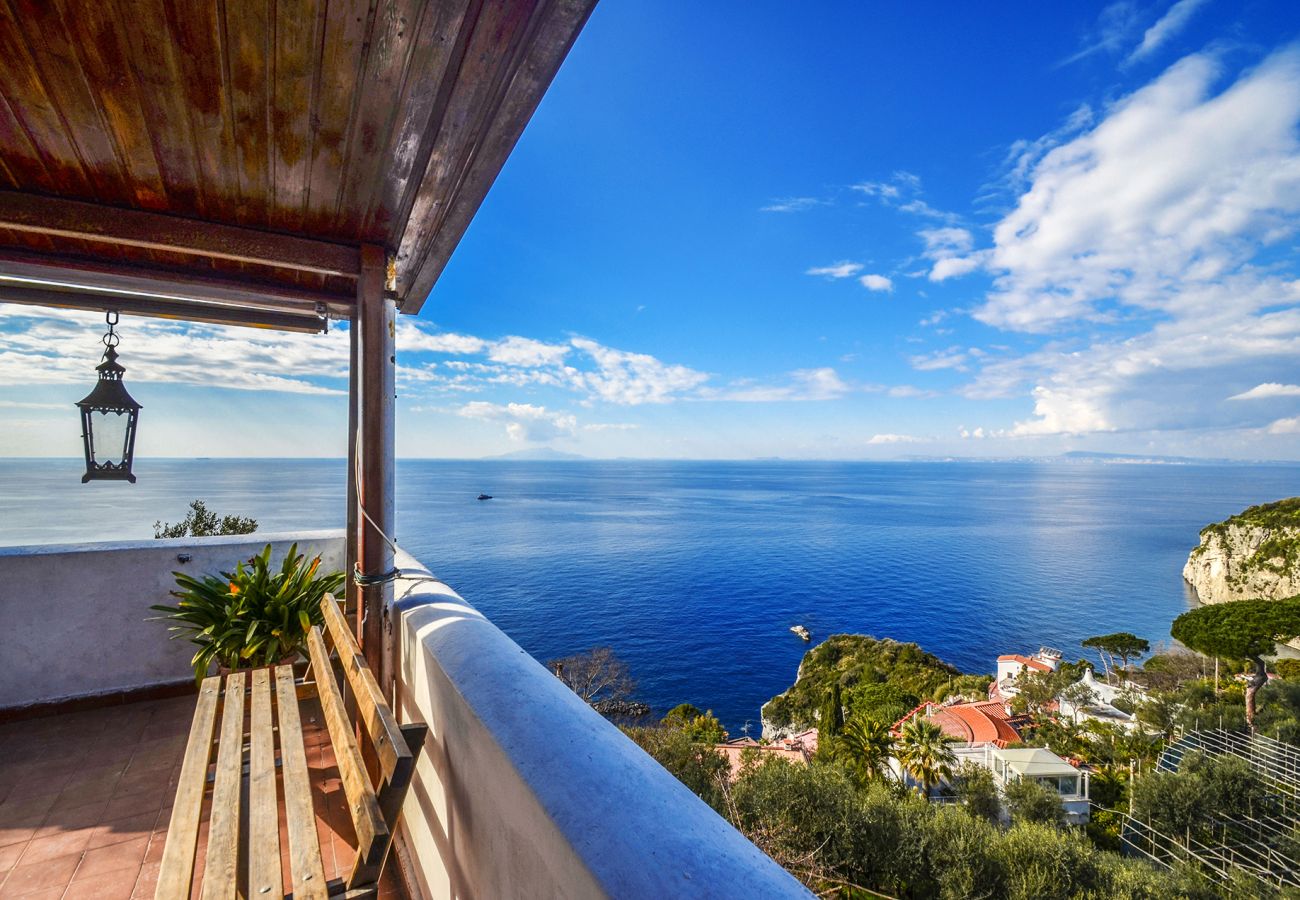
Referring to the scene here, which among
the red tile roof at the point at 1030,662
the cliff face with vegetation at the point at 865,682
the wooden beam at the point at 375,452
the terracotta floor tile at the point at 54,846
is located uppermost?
the wooden beam at the point at 375,452

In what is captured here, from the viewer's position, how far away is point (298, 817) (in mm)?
1296

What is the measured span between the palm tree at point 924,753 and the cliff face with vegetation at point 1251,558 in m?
34.5

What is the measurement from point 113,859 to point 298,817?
4.17 feet

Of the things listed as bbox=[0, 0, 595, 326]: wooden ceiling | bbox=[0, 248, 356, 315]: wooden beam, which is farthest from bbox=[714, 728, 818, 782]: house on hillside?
bbox=[0, 0, 595, 326]: wooden ceiling

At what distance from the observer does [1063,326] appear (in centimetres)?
8700

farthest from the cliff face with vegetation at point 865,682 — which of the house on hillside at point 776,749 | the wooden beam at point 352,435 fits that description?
the wooden beam at point 352,435

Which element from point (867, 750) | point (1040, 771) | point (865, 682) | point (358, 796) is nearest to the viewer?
point (358, 796)

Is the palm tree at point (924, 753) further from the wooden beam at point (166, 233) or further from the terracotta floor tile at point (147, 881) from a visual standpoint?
the wooden beam at point (166, 233)

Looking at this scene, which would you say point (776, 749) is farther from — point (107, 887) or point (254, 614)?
point (107, 887)

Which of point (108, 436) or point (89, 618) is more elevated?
point (108, 436)

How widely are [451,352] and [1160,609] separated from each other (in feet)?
219

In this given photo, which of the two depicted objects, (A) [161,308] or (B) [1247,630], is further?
(B) [1247,630]

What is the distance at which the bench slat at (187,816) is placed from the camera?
1130 mm

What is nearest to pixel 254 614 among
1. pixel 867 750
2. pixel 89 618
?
pixel 89 618
